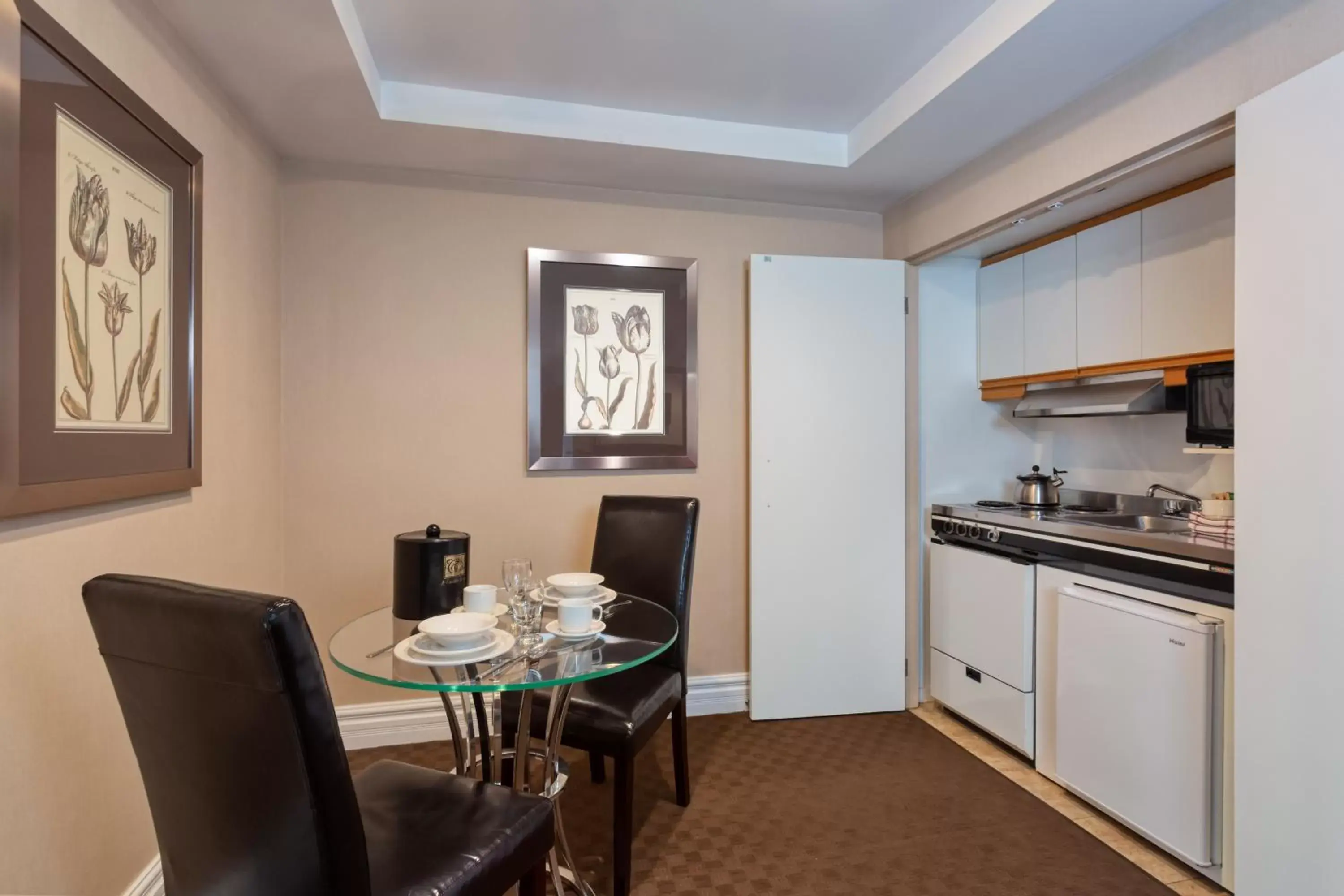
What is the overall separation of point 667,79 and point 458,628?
79.7 inches

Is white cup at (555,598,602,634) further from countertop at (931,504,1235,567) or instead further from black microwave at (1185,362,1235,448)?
black microwave at (1185,362,1235,448)

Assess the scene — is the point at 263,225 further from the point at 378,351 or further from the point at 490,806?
the point at 490,806

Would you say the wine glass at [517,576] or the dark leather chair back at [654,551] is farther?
the dark leather chair back at [654,551]

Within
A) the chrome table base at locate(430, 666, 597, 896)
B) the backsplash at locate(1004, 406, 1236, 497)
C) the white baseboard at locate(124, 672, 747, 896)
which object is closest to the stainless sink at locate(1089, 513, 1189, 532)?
the backsplash at locate(1004, 406, 1236, 497)

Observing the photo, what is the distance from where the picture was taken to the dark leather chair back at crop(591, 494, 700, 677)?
2.47 metres

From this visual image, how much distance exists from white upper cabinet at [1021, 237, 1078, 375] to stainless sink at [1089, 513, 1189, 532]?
65 cm

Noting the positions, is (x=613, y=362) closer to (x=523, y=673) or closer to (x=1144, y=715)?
(x=523, y=673)

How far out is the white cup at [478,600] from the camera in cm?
182

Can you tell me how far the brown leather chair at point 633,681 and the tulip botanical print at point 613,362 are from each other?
498 mm

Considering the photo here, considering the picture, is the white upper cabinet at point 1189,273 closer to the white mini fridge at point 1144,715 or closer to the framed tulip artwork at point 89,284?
the white mini fridge at point 1144,715

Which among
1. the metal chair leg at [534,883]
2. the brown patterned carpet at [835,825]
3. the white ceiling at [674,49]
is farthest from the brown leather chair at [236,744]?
the white ceiling at [674,49]

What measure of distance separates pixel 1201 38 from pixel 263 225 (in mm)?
3083

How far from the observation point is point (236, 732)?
3.41 feet

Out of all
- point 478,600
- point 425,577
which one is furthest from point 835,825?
point 425,577
